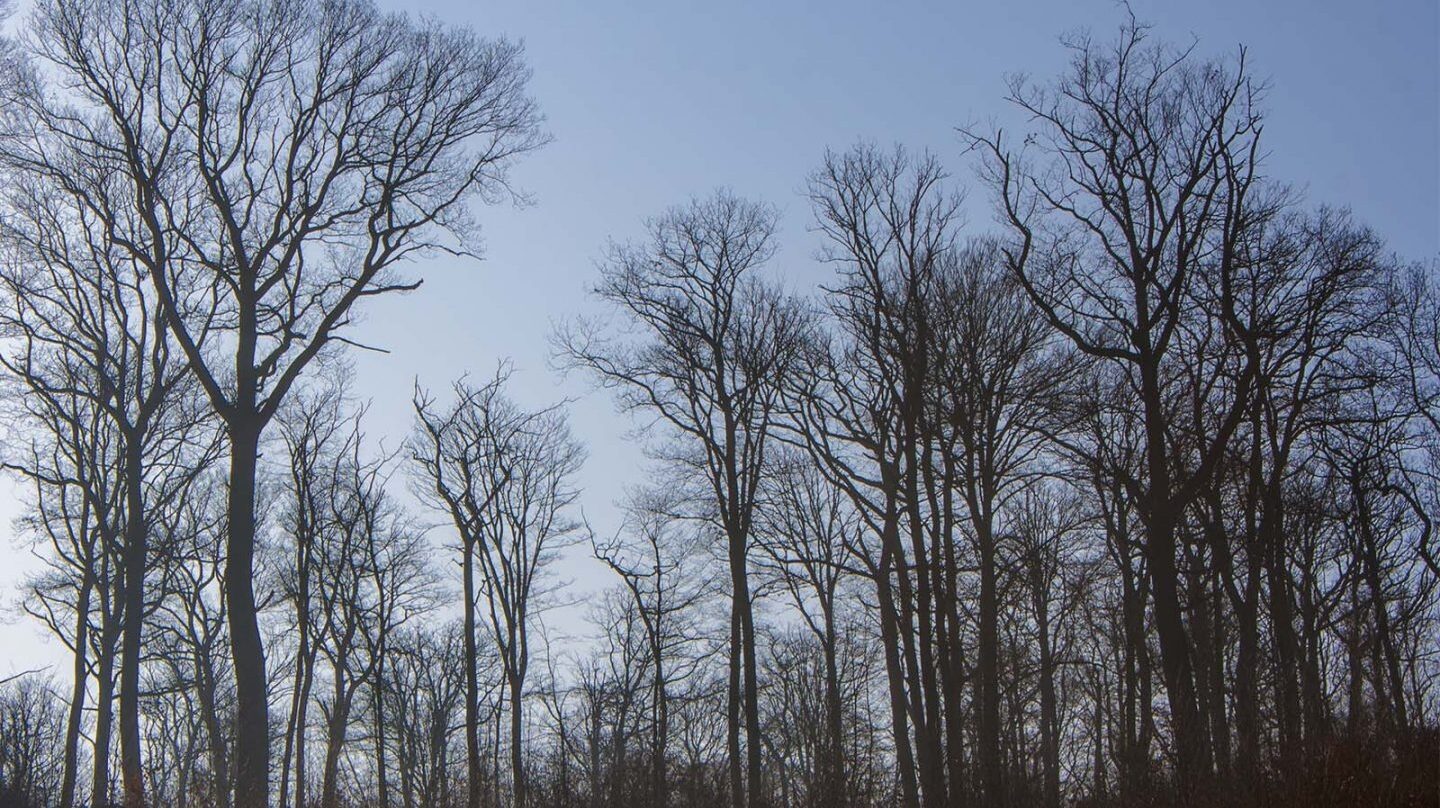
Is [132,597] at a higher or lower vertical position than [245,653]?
higher

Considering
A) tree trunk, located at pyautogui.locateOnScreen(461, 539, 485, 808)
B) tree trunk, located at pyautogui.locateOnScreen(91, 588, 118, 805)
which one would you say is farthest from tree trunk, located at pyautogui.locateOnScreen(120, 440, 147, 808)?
tree trunk, located at pyautogui.locateOnScreen(461, 539, 485, 808)

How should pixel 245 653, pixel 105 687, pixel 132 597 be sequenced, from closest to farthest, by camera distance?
pixel 245 653 < pixel 132 597 < pixel 105 687

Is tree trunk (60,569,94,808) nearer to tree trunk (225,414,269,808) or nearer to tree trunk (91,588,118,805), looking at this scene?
tree trunk (91,588,118,805)

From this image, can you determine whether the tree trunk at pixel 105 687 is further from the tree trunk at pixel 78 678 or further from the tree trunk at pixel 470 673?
Result: the tree trunk at pixel 470 673

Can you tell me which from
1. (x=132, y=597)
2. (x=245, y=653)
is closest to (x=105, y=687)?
(x=132, y=597)

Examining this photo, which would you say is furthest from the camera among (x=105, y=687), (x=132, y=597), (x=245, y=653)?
(x=105, y=687)

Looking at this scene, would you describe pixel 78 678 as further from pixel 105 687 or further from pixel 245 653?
pixel 245 653

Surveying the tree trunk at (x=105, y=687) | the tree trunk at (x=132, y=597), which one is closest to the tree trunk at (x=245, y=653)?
the tree trunk at (x=132, y=597)

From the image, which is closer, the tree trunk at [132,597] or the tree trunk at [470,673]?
the tree trunk at [132,597]

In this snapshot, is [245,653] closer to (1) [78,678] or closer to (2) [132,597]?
(2) [132,597]

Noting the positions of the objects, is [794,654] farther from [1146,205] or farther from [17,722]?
[17,722]

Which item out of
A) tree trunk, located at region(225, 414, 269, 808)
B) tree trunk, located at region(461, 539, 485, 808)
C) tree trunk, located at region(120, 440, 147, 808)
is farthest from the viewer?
tree trunk, located at region(461, 539, 485, 808)

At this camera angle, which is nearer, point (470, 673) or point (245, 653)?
point (245, 653)

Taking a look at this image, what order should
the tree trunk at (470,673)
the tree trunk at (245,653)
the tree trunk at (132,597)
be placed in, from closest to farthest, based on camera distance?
the tree trunk at (245,653) → the tree trunk at (132,597) → the tree trunk at (470,673)
